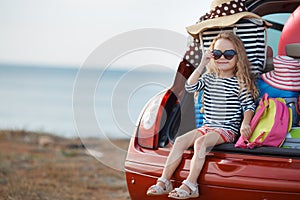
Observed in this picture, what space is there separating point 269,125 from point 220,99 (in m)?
0.41

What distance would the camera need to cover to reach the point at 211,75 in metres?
4.53

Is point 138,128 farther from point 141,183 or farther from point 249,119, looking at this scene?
point 249,119

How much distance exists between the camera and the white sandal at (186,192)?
402cm

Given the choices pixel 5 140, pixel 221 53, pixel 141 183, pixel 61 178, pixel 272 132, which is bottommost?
pixel 5 140

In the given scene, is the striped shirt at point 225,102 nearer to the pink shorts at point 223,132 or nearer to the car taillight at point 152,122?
the pink shorts at point 223,132

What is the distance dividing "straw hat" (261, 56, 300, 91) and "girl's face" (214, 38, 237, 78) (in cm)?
28

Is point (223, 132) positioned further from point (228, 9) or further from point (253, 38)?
point (228, 9)

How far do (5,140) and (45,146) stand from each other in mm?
859

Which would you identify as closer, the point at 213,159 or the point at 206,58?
the point at 213,159

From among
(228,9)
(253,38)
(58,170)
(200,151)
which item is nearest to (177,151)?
(200,151)

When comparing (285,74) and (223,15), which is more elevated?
(223,15)

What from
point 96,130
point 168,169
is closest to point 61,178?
point 96,130

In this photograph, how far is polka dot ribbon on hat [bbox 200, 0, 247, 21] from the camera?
4.73 metres

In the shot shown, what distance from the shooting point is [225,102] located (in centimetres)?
443
